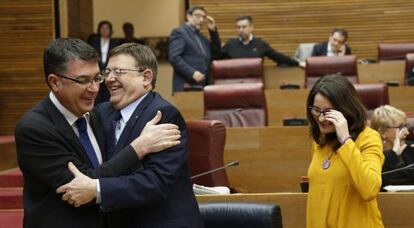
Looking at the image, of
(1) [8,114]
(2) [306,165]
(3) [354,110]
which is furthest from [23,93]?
(3) [354,110]

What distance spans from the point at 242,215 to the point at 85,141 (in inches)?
22.5

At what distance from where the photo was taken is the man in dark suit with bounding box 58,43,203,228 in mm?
1774

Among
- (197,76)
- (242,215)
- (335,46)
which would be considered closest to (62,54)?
(242,215)

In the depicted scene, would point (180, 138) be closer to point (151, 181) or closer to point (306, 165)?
point (151, 181)

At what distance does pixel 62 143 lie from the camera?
1772 mm

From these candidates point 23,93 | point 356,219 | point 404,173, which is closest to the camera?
point 356,219

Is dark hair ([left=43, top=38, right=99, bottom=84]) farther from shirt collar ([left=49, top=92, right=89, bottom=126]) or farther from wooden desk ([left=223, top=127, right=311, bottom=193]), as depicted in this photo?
wooden desk ([left=223, top=127, right=311, bottom=193])

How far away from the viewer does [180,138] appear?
190 cm

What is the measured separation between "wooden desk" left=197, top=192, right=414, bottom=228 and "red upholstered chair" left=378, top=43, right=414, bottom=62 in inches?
193

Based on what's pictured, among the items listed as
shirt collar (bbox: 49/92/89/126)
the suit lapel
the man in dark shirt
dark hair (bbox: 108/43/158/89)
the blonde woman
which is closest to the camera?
shirt collar (bbox: 49/92/89/126)

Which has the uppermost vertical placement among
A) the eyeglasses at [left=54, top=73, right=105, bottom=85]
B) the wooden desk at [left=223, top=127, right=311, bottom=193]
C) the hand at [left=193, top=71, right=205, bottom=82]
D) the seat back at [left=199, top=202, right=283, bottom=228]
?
the eyeglasses at [left=54, top=73, right=105, bottom=85]

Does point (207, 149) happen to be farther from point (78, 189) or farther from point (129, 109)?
point (78, 189)

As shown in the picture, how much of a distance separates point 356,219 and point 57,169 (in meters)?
1.03

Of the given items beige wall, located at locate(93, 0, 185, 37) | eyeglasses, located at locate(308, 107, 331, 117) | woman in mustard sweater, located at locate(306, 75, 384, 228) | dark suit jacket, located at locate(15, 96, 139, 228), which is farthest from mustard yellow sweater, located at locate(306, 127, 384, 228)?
beige wall, located at locate(93, 0, 185, 37)
